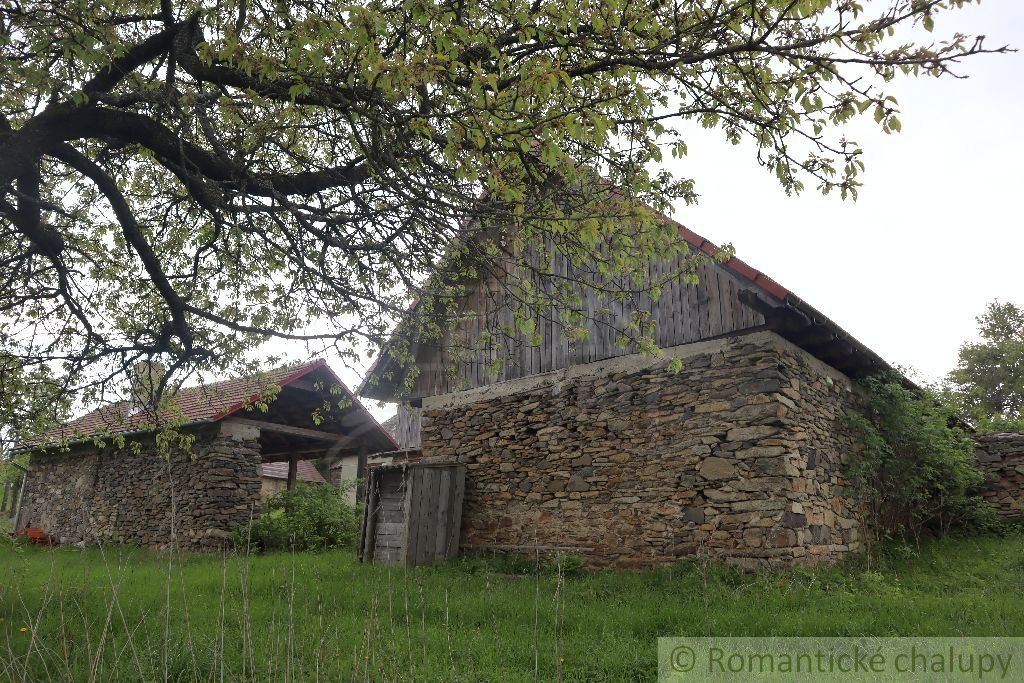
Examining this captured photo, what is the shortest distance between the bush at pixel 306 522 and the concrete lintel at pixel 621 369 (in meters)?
3.43

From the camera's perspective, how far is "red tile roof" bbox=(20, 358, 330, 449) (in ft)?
25.9

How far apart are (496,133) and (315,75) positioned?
4.33 ft

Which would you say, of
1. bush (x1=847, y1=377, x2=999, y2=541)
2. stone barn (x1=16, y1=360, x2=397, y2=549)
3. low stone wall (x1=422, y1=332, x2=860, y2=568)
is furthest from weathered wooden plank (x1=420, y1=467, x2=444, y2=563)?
bush (x1=847, y1=377, x2=999, y2=541)

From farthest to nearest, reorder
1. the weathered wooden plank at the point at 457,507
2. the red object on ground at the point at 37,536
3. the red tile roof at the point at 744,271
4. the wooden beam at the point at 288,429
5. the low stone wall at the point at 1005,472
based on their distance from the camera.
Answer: the red object on ground at the point at 37,536 → the wooden beam at the point at 288,429 → the low stone wall at the point at 1005,472 → the weathered wooden plank at the point at 457,507 → the red tile roof at the point at 744,271

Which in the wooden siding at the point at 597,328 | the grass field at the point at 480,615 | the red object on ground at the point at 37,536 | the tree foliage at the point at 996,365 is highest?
A: the tree foliage at the point at 996,365

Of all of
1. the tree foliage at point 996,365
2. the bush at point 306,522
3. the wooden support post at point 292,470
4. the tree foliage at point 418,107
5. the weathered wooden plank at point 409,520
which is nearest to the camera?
the tree foliage at point 418,107

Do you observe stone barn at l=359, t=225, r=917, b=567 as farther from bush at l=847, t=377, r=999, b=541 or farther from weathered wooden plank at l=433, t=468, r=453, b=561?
weathered wooden plank at l=433, t=468, r=453, b=561

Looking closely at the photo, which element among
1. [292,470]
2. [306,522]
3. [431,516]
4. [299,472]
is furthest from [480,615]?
[299,472]

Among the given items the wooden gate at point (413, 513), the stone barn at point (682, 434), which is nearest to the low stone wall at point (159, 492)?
the wooden gate at point (413, 513)

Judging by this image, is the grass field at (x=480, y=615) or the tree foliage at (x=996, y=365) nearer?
the grass field at (x=480, y=615)

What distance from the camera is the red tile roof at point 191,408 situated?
25.9 ft

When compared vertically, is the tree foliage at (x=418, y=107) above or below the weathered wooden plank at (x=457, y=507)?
above

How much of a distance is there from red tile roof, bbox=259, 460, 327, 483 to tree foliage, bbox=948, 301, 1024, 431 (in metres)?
23.7

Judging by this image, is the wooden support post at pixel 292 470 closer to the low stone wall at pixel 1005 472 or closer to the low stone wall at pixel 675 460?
the low stone wall at pixel 675 460
